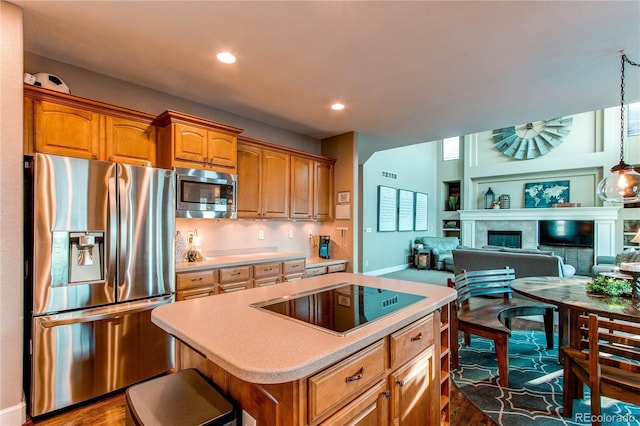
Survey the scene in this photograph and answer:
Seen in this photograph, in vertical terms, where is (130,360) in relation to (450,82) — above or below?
below

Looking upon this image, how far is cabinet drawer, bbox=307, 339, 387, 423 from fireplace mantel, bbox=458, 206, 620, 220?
8511 mm

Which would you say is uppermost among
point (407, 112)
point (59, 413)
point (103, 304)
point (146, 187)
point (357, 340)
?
point (407, 112)

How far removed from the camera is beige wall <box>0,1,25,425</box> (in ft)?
6.03

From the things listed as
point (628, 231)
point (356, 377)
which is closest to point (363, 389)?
point (356, 377)

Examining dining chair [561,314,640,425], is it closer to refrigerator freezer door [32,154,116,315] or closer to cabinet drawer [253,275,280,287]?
cabinet drawer [253,275,280,287]

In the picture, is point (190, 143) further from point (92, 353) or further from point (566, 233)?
point (566, 233)

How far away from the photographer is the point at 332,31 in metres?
2.09

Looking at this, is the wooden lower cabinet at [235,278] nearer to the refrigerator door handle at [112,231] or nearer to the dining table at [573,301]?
the refrigerator door handle at [112,231]

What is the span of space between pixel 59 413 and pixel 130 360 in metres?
0.49

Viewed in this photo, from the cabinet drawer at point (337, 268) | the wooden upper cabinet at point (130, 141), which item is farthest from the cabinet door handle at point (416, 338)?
the cabinet drawer at point (337, 268)

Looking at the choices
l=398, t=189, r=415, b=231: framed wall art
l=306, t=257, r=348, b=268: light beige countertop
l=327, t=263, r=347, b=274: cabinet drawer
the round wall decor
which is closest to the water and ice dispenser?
l=306, t=257, r=348, b=268: light beige countertop

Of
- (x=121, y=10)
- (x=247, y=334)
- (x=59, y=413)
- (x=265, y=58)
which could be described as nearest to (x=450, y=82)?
(x=265, y=58)

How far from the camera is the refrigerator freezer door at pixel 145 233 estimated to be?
92.7 inches

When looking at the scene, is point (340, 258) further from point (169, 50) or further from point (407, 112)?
point (169, 50)
